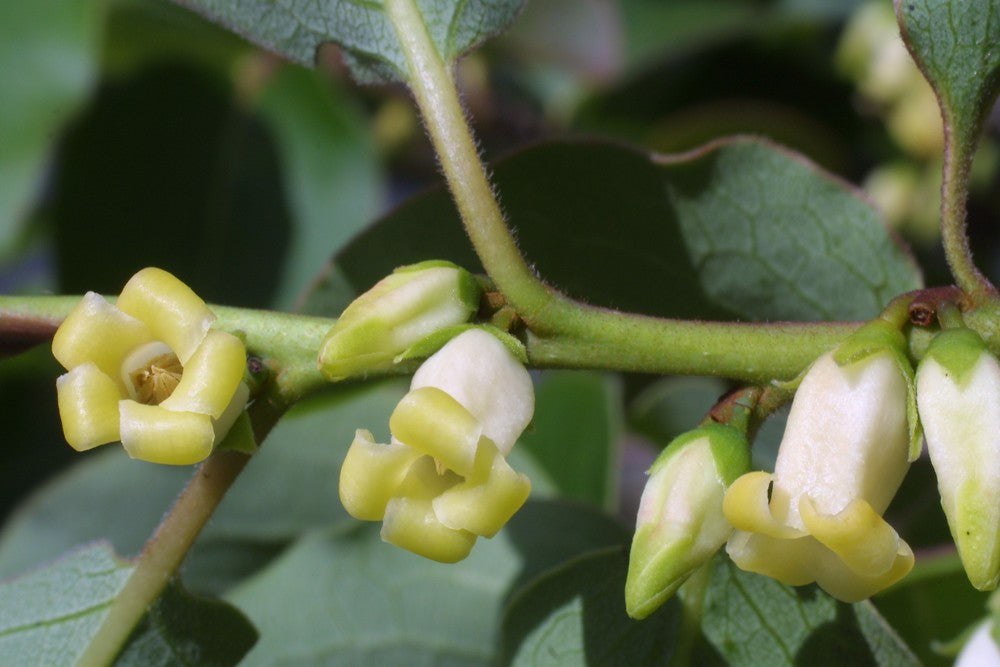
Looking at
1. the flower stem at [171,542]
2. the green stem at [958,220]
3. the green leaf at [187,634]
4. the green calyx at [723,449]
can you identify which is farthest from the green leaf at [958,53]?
the green leaf at [187,634]

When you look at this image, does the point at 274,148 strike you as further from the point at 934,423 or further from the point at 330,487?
the point at 934,423

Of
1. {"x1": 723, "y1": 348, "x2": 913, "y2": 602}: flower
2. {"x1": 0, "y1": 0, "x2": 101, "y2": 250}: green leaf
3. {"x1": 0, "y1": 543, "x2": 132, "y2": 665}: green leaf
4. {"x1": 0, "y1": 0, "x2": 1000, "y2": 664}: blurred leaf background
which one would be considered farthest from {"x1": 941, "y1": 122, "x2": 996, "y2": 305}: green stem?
{"x1": 0, "y1": 0, "x2": 101, "y2": 250}: green leaf

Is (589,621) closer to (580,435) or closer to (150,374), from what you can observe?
(150,374)

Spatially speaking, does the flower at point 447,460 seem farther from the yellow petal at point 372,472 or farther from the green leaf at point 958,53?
the green leaf at point 958,53

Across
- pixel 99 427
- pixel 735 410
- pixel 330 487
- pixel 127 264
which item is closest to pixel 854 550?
pixel 735 410

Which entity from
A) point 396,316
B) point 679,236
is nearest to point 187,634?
point 396,316

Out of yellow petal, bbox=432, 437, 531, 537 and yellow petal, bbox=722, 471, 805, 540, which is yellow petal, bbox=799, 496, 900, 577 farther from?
yellow petal, bbox=432, 437, 531, 537
